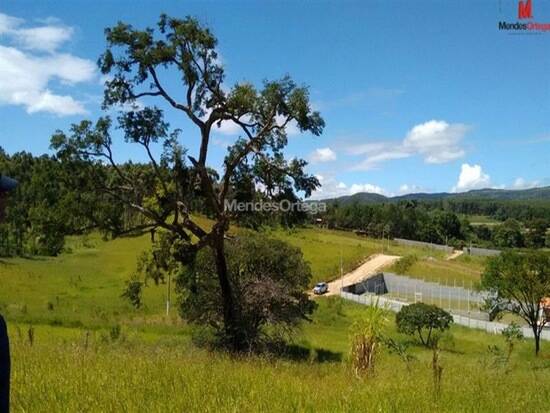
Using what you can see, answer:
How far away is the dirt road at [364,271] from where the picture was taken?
66.2 meters

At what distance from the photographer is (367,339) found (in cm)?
776

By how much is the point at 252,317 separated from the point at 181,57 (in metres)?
9.97

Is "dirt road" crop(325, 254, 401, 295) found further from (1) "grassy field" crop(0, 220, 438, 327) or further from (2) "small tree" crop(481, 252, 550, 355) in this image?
(2) "small tree" crop(481, 252, 550, 355)

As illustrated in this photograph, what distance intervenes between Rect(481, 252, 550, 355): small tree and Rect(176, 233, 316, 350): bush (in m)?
13.4

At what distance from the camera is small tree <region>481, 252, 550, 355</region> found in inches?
1224

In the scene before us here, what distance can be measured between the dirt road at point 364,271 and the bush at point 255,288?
36431 mm

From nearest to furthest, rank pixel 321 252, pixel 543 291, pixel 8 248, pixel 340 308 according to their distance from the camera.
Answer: pixel 543 291 → pixel 340 308 → pixel 8 248 → pixel 321 252

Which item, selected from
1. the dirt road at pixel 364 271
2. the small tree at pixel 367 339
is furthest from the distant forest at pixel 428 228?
the small tree at pixel 367 339

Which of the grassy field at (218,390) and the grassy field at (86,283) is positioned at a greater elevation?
the grassy field at (218,390)

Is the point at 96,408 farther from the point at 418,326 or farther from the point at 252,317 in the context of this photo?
the point at 418,326

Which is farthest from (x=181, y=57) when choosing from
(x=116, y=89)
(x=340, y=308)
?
(x=340, y=308)

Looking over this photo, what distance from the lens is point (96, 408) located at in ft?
14.1

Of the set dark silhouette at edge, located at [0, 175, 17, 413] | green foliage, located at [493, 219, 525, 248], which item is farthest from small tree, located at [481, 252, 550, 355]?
green foliage, located at [493, 219, 525, 248]

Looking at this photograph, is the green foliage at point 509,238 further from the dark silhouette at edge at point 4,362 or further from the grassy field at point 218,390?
the dark silhouette at edge at point 4,362
